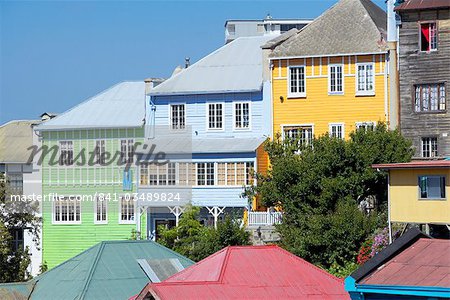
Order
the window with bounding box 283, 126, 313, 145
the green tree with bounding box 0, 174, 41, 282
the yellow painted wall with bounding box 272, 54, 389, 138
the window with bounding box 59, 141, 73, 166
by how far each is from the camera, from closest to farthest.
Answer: the green tree with bounding box 0, 174, 41, 282, the yellow painted wall with bounding box 272, 54, 389, 138, the window with bounding box 283, 126, 313, 145, the window with bounding box 59, 141, 73, 166

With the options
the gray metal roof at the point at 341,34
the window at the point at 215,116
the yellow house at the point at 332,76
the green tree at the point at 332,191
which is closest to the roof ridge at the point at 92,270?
the green tree at the point at 332,191

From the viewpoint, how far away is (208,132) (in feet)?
180

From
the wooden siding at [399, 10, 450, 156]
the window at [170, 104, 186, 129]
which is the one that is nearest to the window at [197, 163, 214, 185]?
the window at [170, 104, 186, 129]

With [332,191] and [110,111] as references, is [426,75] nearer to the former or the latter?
[332,191]

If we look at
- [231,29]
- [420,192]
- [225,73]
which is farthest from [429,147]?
[231,29]

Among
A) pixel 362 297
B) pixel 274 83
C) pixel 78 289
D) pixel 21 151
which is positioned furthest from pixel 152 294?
pixel 21 151

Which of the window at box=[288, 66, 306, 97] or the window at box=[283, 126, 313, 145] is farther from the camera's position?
the window at box=[288, 66, 306, 97]

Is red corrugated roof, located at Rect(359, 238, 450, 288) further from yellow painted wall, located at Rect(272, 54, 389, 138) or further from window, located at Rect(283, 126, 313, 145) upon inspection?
window, located at Rect(283, 126, 313, 145)

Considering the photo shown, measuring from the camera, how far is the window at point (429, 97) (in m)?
48.0

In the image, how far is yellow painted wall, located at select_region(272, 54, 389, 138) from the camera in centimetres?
5088

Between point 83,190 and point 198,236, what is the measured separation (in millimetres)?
12906

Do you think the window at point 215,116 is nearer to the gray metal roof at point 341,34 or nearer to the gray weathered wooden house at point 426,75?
the gray metal roof at point 341,34

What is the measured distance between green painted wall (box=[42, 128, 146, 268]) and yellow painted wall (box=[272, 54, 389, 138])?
8693mm

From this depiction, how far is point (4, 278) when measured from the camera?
1927 inches
